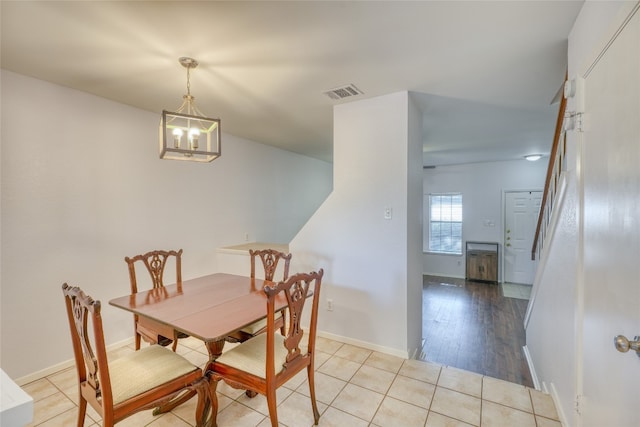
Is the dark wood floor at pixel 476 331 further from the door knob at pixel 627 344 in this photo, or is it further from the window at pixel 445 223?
the door knob at pixel 627 344

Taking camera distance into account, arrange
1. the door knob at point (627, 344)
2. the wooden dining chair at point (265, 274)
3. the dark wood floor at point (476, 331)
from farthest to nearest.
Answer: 1. the dark wood floor at point (476, 331)
2. the wooden dining chair at point (265, 274)
3. the door knob at point (627, 344)

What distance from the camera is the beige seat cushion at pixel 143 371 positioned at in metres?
1.44

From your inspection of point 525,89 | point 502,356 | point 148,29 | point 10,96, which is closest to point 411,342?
point 502,356

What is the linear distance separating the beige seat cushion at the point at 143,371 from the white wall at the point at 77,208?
4.52ft

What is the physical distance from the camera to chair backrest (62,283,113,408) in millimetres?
1287

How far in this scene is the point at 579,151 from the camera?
1.48 m

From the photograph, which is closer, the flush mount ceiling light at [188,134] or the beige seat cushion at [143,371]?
the beige seat cushion at [143,371]

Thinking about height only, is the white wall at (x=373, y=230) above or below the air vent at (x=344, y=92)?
below

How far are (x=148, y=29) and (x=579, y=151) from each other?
8.13 feet

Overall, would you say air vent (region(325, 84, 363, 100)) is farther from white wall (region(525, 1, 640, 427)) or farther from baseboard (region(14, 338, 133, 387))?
baseboard (region(14, 338, 133, 387))

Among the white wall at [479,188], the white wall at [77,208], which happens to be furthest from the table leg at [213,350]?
the white wall at [479,188]

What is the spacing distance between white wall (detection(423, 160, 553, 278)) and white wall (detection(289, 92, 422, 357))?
4.19 meters

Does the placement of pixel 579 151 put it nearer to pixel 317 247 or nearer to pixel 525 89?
pixel 525 89

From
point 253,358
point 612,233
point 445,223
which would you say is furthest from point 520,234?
point 253,358
